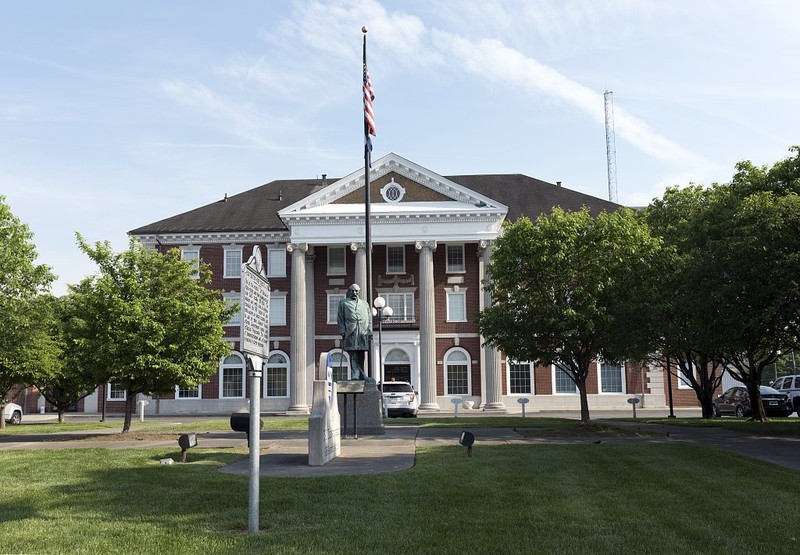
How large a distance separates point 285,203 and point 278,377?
42.7ft

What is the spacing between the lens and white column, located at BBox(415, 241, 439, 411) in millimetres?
48219

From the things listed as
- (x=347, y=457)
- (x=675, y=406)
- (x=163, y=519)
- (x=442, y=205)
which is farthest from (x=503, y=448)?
(x=675, y=406)

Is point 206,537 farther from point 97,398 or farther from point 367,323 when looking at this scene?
point 97,398

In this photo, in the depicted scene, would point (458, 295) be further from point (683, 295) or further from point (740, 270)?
point (740, 270)

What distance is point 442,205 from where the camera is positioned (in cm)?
5038

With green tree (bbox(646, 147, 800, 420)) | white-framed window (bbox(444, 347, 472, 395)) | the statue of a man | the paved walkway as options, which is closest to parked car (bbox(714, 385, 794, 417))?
green tree (bbox(646, 147, 800, 420))

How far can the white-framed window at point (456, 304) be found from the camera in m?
51.9

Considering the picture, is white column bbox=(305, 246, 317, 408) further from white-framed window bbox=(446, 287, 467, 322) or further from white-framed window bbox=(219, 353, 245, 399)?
white-framed window bbox=(446, 287, 467, 322)

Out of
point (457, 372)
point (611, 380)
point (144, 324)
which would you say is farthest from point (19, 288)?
point (611, 380)

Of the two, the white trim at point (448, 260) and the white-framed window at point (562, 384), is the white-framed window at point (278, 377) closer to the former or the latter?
the white trim at point (448, 260)

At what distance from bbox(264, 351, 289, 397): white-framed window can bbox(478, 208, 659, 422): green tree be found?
27832mm

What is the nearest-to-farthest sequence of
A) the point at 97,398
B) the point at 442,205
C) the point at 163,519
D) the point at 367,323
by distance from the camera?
1. the point at 163,519
2. the point at 367,323
3. the point at 442,205
4. the point at 97,398

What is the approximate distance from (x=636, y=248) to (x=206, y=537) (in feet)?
69.3

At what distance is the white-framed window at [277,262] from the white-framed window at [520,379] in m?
16.9
